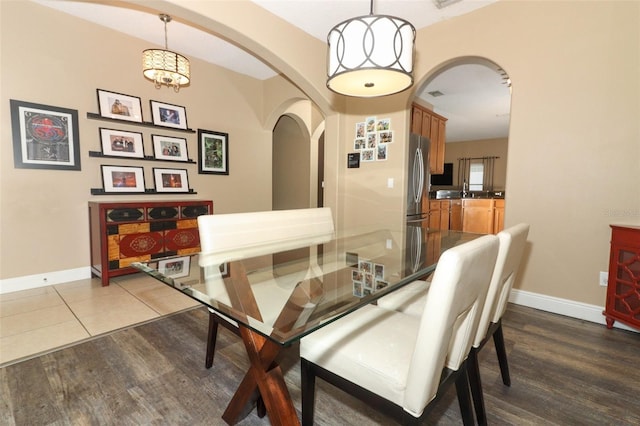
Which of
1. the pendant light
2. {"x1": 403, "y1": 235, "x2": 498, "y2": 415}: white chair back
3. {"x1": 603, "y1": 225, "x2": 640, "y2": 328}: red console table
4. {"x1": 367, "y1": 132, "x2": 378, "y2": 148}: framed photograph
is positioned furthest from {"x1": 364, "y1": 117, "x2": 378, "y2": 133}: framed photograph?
{"x1": 403, "y1": 235, "x2": 498, "y2": 415}: white chair back

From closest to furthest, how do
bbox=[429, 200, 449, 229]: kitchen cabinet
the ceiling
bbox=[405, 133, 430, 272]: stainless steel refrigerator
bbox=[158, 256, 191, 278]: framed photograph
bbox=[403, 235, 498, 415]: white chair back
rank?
1. bbox=[403, 235, 498, 415]: white chair back
2. bbox=[158, 256, 191, 278]: framed photograph
3. the ceiling
4. bbox=[405, 133, 430, 272]: stainless steel refrigerator
5. bbox=[429, 200, 449, 229]: kitchen cabinet

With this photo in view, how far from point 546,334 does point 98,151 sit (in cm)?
442

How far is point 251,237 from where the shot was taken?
1.87 m

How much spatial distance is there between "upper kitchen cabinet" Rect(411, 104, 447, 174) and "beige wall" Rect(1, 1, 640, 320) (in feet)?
3.03

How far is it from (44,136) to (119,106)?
77 cm

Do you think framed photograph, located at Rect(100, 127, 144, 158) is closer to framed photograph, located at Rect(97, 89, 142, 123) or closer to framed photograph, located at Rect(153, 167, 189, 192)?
framed photograph, located at Rect(97, 89, 142, 123)

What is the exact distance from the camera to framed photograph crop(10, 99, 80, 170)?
277 cm

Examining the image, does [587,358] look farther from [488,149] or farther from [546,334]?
[488,149]

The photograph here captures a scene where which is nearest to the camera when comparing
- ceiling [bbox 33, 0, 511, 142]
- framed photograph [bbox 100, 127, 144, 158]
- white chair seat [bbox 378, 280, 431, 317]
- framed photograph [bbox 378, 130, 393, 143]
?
white chair seat [bbox 378, 280, 431, 317]

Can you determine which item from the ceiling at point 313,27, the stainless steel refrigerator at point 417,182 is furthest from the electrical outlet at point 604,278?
the ceiling at point 313,27

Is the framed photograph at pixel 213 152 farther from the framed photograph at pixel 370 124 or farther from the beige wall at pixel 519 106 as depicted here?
the framed photograph at pixel 370 124

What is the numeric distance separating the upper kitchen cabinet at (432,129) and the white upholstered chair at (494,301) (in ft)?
9.77

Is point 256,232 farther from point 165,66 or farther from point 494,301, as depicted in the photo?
point 165,66

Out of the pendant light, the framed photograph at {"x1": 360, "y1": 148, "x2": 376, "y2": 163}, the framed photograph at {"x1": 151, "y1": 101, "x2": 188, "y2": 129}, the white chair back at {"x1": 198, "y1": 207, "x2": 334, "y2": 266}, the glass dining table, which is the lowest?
the glass dining table
